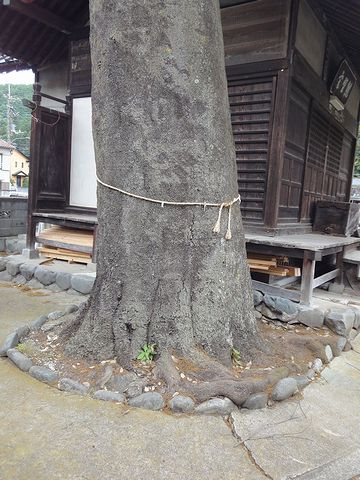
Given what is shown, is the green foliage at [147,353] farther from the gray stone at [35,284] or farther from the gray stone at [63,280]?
the gray stone at [35,284]

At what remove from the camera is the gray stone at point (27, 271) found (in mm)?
6680

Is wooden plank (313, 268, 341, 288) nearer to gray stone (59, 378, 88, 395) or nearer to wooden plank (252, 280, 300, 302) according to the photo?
wooden plank (252, 280, 300, 302)

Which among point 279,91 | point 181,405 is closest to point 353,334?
point 181,405

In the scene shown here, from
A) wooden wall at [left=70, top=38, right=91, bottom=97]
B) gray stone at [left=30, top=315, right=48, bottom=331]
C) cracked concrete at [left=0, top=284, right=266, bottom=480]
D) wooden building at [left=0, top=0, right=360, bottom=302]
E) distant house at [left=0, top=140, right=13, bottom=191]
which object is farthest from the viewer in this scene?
distant house at [left=0, top=140, right=13, bottom=191]

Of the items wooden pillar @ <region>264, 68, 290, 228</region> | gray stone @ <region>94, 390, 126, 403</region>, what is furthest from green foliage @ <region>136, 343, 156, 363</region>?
wooden pillar @ <region>264, 68, 290, 228</region>

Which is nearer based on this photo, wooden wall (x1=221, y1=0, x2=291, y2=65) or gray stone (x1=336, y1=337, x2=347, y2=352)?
gray stone (x1=336, y1=337, x2=347, y2=352)

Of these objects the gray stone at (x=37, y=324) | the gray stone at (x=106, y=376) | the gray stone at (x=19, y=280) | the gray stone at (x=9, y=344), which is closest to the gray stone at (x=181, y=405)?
the gray stone at (x=106, y=376)

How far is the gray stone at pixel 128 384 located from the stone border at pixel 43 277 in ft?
9.93

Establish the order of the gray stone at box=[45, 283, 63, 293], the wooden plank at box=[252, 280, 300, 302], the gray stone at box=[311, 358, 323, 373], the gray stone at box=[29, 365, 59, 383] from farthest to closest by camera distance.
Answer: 1. the gray stone at box=[45, 283, 63, 293]
2. the wooden plank at box=[252, 280, 300, 302]
3. the gray stone at box=[311, 358, 323, 373]
4. the gray stone at box=[29, 365, 59, 383]

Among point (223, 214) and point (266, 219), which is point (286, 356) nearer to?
point (223, 214)

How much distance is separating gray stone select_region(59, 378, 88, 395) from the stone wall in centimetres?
634

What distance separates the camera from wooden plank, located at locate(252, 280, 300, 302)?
5.00 meters

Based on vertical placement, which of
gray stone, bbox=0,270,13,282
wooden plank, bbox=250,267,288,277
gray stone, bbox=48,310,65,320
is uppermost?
wooden plank, bbox=250,267,288,277

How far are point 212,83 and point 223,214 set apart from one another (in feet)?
3.60
